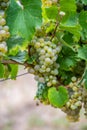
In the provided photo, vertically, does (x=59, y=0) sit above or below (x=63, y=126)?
above

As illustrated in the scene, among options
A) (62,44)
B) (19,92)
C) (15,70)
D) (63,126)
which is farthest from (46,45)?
(19,92)

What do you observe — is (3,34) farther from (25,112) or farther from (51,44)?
(25,112)

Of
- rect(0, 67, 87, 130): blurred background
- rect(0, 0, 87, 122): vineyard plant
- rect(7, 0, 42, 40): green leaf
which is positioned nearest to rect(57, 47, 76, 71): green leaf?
rect(0, 0, 87, 122): vineyard plant

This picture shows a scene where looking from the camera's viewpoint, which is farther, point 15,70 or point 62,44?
point 15,70

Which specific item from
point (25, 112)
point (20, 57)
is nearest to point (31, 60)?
point (20, 57)

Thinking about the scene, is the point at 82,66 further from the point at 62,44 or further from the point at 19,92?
the point at 19,92

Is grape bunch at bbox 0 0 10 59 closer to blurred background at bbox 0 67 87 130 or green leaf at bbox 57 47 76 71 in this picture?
green leaf at bbox 57 47 76 71

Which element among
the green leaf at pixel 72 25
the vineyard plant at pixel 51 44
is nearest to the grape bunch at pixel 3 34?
the vineyard plant at pixel 51 44

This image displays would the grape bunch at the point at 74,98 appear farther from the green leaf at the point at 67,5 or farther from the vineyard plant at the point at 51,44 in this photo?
the green leaf at the point at 67,5
